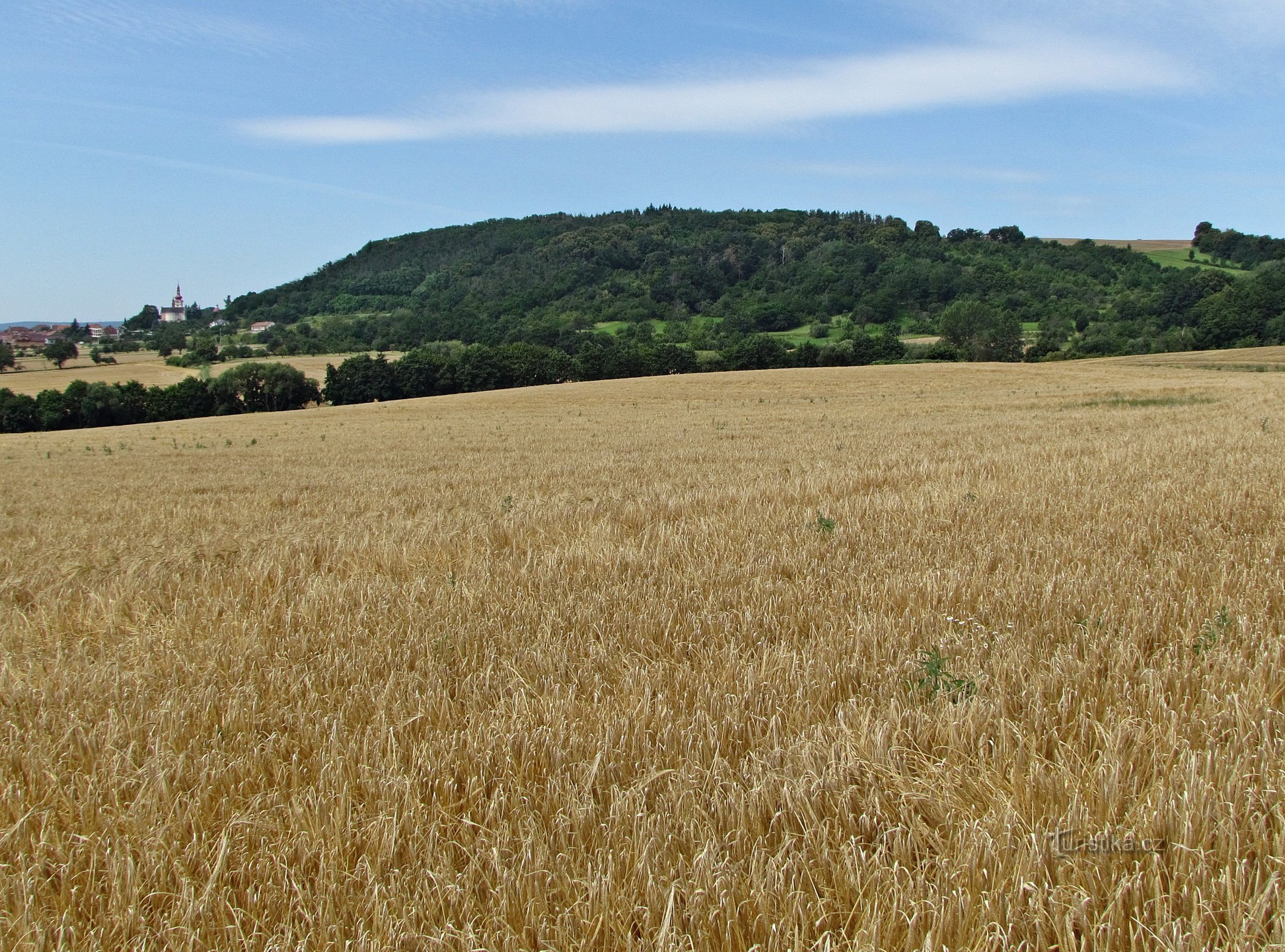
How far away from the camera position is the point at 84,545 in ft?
25.4

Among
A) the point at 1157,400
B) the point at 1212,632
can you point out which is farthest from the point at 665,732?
the point at 1157,400

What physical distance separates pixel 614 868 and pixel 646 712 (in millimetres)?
917

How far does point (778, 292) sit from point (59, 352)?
397 feet

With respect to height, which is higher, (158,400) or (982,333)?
(982,333)

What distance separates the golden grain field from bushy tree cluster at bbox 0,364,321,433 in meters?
80.7

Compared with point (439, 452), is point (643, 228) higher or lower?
higher

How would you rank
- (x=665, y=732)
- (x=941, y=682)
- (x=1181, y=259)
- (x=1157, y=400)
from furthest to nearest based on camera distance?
1. (x=1181, y=259)
2. (x=1157, y=400)
3. (x=941, y=682)
4. (x=665, y=732)

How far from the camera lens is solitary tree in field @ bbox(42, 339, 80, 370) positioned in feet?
370

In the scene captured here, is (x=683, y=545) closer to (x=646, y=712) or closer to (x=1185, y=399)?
(x=646, y=712)

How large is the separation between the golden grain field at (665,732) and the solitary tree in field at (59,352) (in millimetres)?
133390

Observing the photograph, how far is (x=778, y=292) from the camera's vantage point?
154 m

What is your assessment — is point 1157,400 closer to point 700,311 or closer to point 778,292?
point 700,311

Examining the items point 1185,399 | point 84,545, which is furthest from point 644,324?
point 84,545

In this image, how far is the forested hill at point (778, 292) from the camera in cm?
10256
